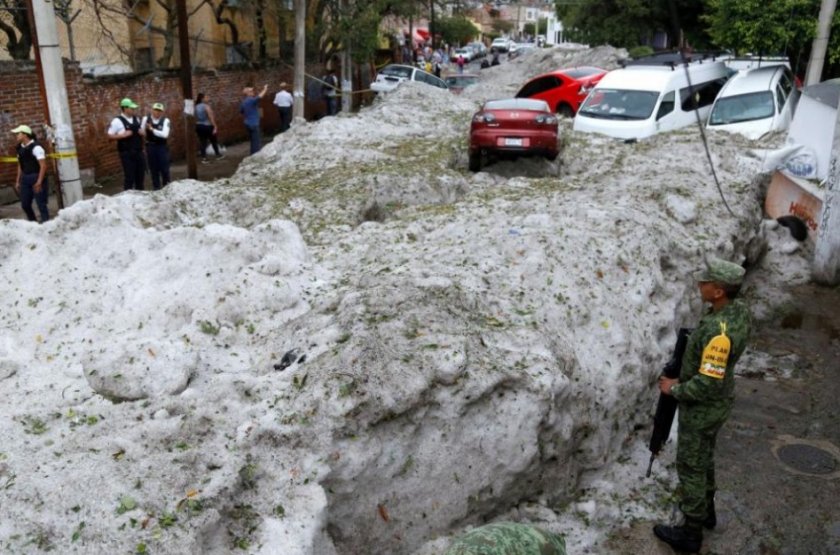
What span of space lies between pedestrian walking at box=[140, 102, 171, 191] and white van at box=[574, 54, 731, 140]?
7.90 metres

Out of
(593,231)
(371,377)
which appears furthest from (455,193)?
(371,377)

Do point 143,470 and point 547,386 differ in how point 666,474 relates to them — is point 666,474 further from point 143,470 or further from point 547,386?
point 143,470

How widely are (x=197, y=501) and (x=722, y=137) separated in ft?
38.4

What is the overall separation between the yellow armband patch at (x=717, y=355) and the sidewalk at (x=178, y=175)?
10.8 metres

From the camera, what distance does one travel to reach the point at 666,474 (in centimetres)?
567

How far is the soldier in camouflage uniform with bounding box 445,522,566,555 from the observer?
268 cm

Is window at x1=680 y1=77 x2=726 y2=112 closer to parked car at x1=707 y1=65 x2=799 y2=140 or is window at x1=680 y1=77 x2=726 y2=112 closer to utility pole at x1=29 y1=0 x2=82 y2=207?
parked car at x1=707 y1=65 x2=799 y2=140

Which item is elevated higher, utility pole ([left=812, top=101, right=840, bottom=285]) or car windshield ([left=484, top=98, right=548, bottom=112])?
car windshield ([left=484, top=98, right=548, bottom=112])

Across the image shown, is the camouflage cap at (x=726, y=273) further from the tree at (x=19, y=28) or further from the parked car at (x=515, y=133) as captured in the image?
the tree at (x=19, y=28)

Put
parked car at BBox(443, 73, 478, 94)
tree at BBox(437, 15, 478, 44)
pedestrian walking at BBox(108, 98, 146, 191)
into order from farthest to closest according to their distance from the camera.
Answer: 1. tree at BBox(437, 15, 478, 44)
2. parked car at BBox(443, 73, 478, 94)
3. pedestrian walking at BBox(108, 98, 146, 191)

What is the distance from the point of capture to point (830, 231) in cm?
949

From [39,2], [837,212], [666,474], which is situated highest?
[39,2]

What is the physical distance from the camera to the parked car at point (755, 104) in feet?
46.5

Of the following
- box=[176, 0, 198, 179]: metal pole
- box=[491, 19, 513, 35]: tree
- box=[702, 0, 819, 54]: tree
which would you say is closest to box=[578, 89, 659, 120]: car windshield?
box=[702, 0, 819, 54]: tree
